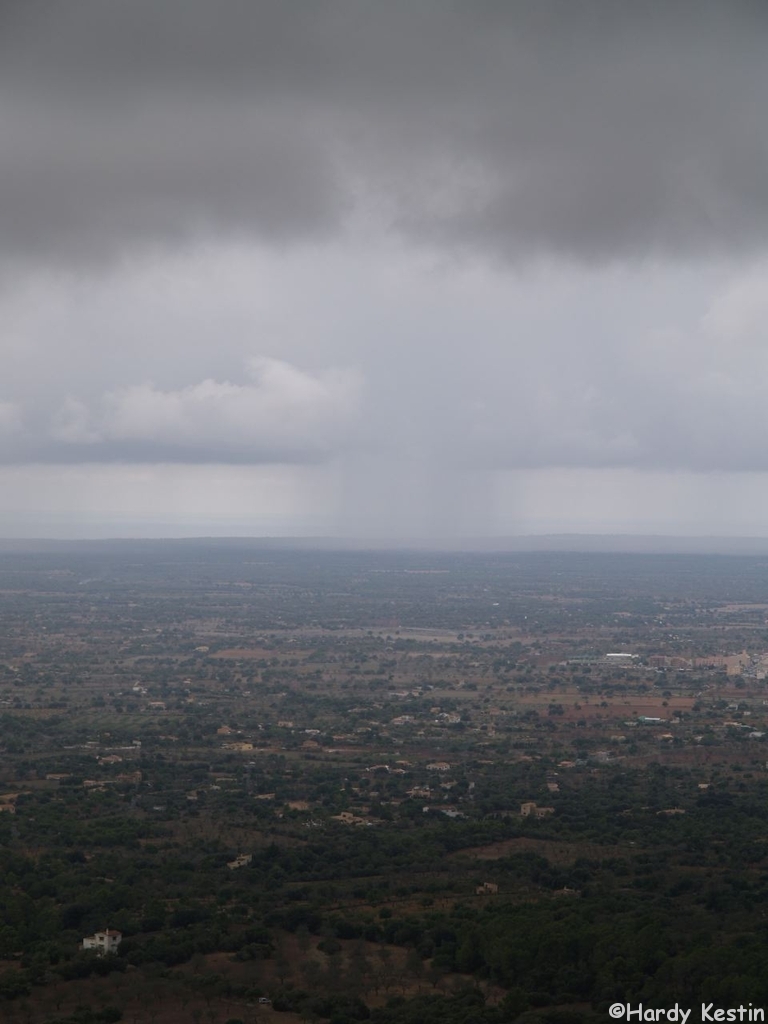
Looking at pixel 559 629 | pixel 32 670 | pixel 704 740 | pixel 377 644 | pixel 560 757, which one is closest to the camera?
pixel 560 757

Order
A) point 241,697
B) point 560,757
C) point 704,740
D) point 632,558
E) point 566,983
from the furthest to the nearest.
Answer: point 632,558 < point 241,697 < point 704,740 < point 560,757 < point 566,983

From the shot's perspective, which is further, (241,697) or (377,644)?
(377,644)

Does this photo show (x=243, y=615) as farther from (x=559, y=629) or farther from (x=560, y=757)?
(x=560, y=757)

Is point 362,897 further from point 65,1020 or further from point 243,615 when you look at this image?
point 243,615

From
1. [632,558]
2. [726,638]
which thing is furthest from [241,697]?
[632,558]

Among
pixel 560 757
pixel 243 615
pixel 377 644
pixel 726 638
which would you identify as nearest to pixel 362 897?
pixel 560 757

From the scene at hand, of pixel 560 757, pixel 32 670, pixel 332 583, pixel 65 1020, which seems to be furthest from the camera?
pixel 332 583
